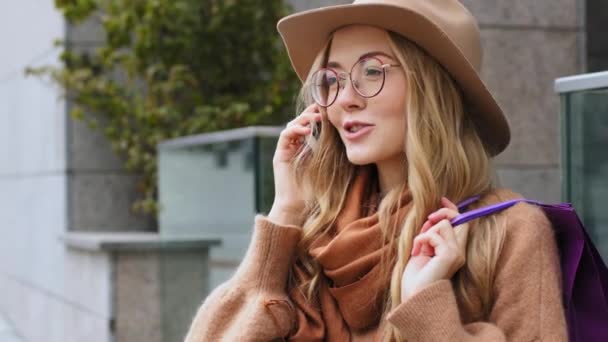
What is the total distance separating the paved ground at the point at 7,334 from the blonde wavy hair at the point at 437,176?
7.22 m

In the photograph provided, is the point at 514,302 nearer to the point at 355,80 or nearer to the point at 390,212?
the point at 390,212

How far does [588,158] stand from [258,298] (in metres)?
1.13

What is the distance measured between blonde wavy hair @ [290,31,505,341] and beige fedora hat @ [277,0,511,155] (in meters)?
0.04

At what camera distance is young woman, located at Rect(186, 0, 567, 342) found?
2.21 meters

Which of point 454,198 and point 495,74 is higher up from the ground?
point 495,74

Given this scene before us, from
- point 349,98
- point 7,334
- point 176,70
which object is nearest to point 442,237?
point 349,98

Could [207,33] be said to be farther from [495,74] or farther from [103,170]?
[495,74]

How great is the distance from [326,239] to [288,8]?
15.1 feet

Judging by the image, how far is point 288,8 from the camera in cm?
697

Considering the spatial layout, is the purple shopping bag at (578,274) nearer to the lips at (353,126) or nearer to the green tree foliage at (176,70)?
the lips at (353,126)

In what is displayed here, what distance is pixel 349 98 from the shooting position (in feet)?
8.11

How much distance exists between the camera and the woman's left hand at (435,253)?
2209 mm

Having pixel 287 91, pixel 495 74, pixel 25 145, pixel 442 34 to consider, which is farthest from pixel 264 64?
pixel 442 34

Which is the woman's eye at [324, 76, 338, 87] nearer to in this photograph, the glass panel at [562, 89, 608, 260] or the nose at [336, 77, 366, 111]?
the nose at [336, 77, 366, 111]
